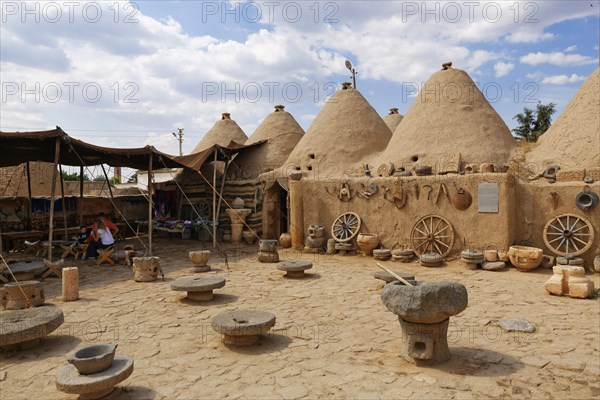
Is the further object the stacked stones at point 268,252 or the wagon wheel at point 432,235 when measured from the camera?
the stacked stones at point 268,252

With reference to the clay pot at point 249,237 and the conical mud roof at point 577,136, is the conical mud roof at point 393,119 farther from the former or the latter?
the clay pot at point 249,237

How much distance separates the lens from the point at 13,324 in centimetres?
514

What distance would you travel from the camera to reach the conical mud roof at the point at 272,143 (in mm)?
16906

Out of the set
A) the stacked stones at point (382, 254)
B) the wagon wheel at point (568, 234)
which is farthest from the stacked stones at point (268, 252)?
the wagon wheel at point (568, 234)

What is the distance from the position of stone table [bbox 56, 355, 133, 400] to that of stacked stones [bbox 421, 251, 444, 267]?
7566 millimetres

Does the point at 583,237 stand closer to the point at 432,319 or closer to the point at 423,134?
the point at 423,134

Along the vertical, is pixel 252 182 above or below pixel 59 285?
above

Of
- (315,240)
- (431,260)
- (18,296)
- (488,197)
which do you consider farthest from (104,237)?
(488,197)

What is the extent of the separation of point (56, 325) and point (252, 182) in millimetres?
10362

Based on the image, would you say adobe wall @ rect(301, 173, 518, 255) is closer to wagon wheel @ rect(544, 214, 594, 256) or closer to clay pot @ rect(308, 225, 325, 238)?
clay pot @ rect(308, 225, 325, 238)

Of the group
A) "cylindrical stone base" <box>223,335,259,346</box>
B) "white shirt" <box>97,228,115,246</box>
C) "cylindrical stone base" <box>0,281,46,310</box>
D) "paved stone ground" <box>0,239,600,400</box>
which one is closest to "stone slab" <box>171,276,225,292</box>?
"paved stone ground" <box>0,239,600,400</box>

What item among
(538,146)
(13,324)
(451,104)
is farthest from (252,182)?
(13,324)

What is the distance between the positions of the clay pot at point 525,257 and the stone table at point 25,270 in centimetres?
1048

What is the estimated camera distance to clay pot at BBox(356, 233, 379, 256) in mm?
11145
